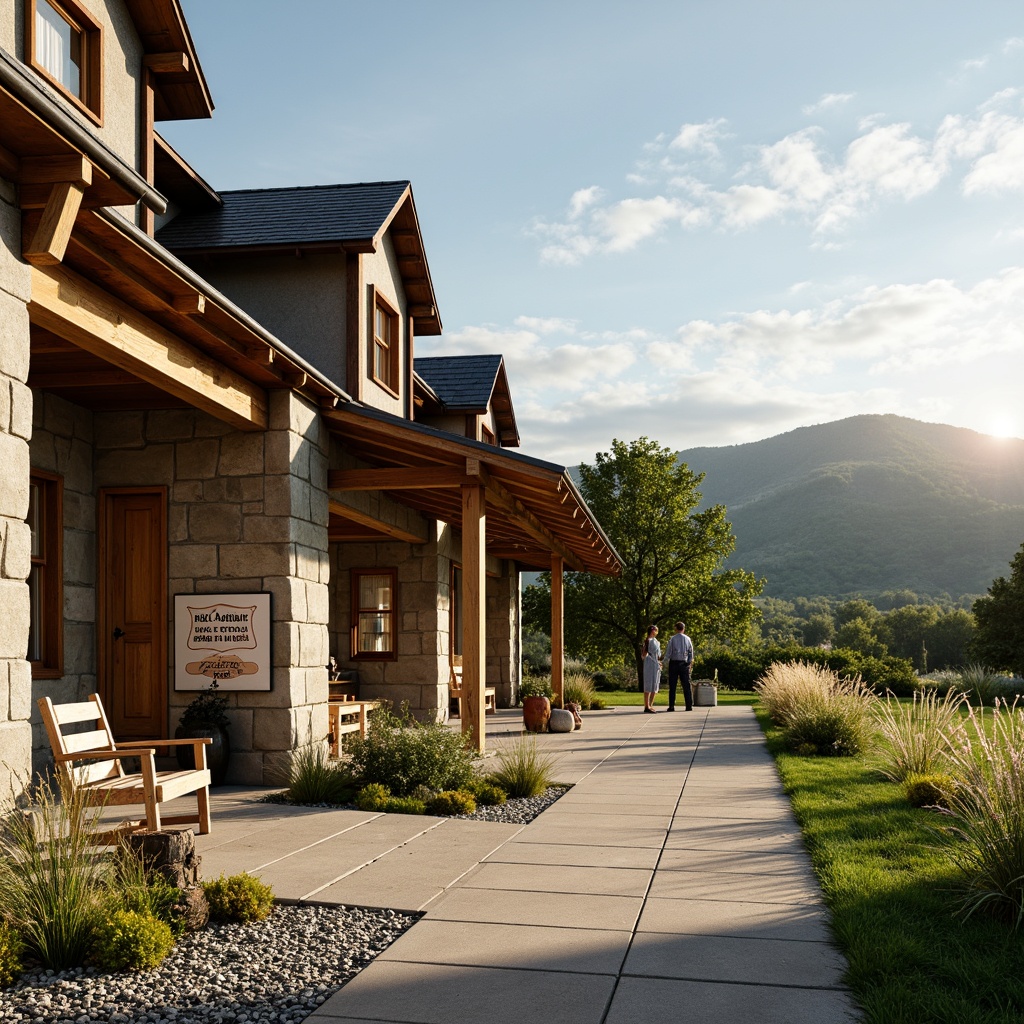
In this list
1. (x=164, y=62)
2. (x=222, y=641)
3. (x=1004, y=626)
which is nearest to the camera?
(x=222, y=641)

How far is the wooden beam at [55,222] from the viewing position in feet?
17.1

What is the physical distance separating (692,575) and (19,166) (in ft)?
103

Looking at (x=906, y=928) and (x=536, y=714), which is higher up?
(x=906, y=928)

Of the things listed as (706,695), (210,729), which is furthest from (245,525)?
(706,695)

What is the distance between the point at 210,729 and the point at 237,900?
4622mm

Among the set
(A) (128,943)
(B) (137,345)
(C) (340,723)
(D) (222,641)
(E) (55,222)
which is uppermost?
(E) (55,222)

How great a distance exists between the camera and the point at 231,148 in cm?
1292

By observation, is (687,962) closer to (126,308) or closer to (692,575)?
(126,308)

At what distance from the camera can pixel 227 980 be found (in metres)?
4.33

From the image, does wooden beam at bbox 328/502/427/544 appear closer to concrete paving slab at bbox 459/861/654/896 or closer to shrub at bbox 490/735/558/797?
shrub at bbox 490/735/558/797

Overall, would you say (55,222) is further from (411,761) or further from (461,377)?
(461,377)

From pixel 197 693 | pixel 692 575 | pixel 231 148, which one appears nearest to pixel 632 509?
pixel 692 575

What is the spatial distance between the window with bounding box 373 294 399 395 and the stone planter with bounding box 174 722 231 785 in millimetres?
6010

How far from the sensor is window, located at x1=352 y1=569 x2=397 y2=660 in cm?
1670
